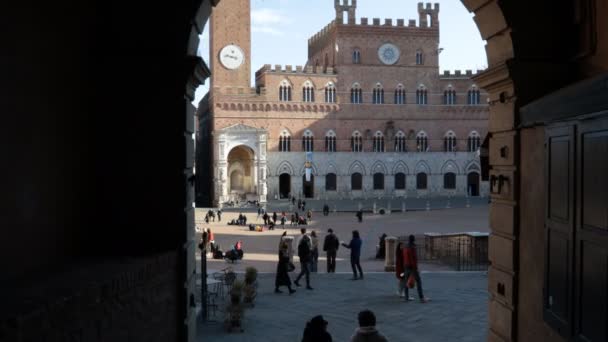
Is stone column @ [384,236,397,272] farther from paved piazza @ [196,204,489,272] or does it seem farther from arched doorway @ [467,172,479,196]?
arched doorway @ [467,172,479,196]

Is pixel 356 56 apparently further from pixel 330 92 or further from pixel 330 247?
pixel 330 247

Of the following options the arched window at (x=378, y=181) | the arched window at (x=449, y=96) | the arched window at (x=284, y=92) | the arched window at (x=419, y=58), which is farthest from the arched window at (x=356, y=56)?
the arched window at (x=378, y=181)

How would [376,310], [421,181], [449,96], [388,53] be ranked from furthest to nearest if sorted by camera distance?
[449,96] < [421,181] < [388,53] < [376,310]

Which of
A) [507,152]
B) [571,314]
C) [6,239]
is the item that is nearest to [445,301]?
[507,152]

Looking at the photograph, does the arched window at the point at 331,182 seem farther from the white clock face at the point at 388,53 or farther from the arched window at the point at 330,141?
the white clock face at the point at 388,53

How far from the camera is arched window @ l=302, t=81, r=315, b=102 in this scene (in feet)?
149

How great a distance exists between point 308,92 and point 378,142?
677 cm

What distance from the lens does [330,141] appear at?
46094 mm

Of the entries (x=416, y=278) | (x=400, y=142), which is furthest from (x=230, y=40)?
(x=416, y=278)

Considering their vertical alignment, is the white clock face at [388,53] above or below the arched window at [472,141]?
above

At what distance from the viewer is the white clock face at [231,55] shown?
42844mm

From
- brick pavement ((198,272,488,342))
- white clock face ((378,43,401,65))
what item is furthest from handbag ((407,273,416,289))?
white clock face ((378,43,401,65))

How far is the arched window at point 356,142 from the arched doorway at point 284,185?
18.0 ft

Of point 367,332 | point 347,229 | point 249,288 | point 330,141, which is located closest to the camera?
point 367,332
